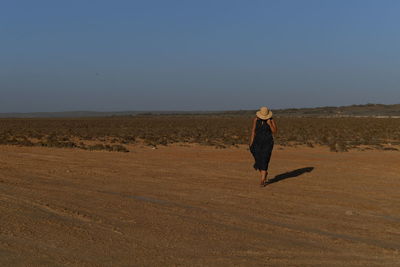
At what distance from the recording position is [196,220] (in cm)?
827

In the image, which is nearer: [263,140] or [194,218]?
[194,218]

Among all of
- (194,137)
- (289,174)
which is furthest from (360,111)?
(289,174)

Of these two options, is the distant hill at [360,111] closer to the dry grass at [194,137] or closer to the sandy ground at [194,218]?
the dry grass at [194,137]

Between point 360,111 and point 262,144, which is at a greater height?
point 360,111

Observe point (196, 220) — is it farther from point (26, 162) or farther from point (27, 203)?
point (26, 162)

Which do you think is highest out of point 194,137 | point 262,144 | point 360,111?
point 360,111

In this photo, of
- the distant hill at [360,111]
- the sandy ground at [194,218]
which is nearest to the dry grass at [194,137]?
the sandy ground at [194,218]

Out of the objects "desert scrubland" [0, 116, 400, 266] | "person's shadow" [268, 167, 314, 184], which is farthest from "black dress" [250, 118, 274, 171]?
"person's shadow" [268, 167, 314, 184]

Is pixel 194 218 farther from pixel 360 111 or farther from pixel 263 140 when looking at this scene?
pixel 360 111

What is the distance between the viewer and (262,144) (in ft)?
41.4

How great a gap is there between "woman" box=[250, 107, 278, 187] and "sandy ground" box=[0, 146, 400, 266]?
0.50 meters

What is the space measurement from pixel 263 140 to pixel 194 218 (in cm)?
454

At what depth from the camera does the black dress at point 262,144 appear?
12.6m

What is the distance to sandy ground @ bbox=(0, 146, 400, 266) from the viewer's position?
620cm
